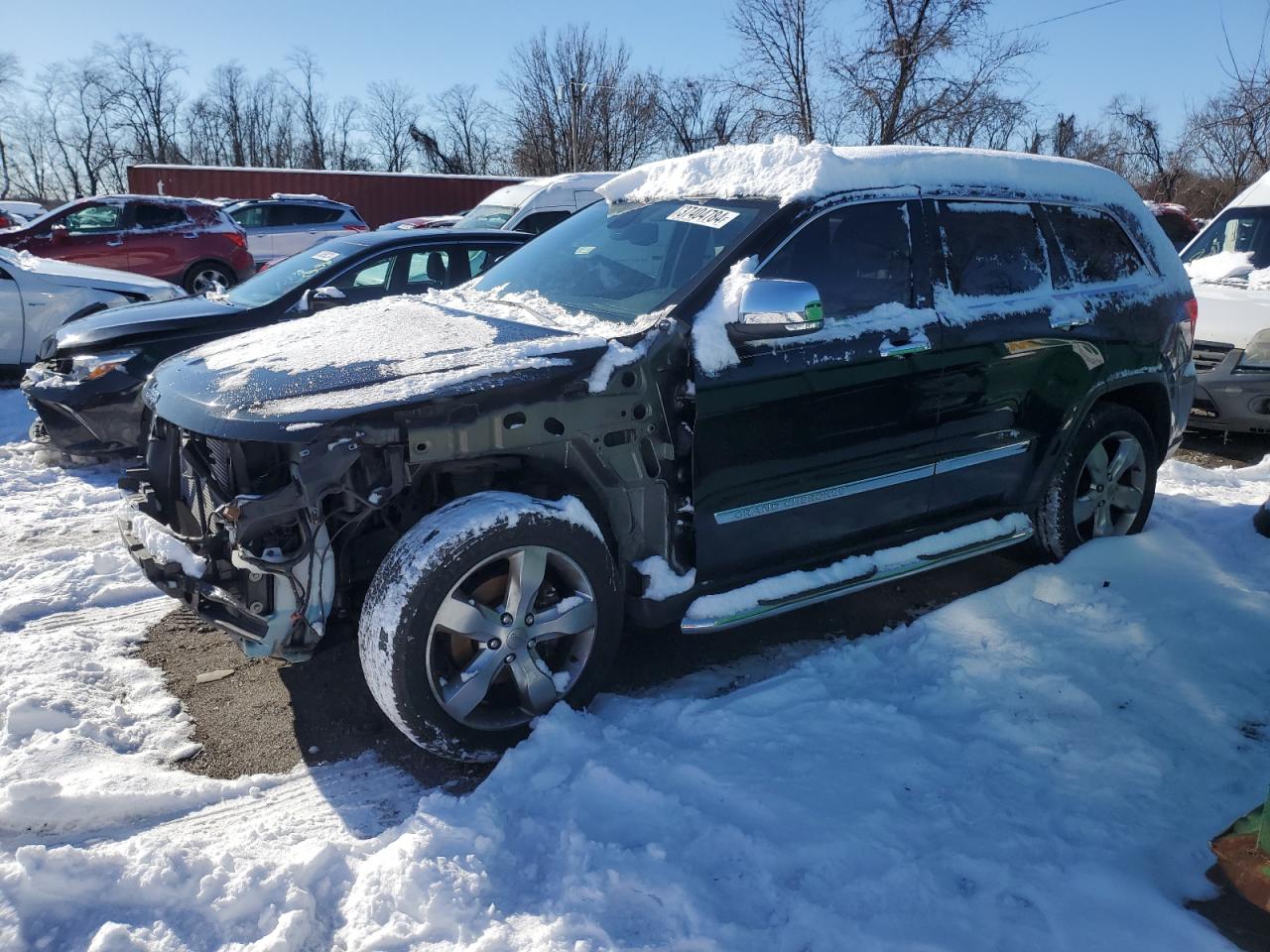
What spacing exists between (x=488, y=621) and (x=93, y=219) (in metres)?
13.6

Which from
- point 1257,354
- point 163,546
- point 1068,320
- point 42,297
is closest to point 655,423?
point 163,546

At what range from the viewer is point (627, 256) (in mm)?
3729

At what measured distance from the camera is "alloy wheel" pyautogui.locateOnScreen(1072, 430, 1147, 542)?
4.52 m

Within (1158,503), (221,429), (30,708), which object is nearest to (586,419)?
(221,429)

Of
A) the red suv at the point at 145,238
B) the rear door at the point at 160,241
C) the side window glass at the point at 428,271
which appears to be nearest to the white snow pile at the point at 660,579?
the side window glass at the point at 428,271

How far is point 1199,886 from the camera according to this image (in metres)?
2.43

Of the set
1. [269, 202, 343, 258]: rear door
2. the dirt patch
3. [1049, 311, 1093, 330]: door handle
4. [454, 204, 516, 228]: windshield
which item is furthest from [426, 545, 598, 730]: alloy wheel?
[269, 202, 343, 258]: rear door

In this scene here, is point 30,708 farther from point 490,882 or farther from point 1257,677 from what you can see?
point 1257,677

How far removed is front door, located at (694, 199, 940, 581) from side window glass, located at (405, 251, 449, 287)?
3879 millimetres

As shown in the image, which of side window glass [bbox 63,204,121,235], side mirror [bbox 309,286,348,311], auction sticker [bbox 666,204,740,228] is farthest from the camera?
side window glass [bbox 63,204,121,235]

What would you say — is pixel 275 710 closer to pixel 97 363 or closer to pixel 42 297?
pixel 97 363

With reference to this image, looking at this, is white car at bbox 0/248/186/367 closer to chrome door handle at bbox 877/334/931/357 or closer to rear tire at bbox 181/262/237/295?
rear tire at bbox 181/262/237/295

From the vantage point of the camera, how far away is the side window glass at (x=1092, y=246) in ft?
14.1

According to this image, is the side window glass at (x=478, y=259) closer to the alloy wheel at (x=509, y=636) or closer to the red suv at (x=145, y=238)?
the alloy wheel at (x=509, y=636)
